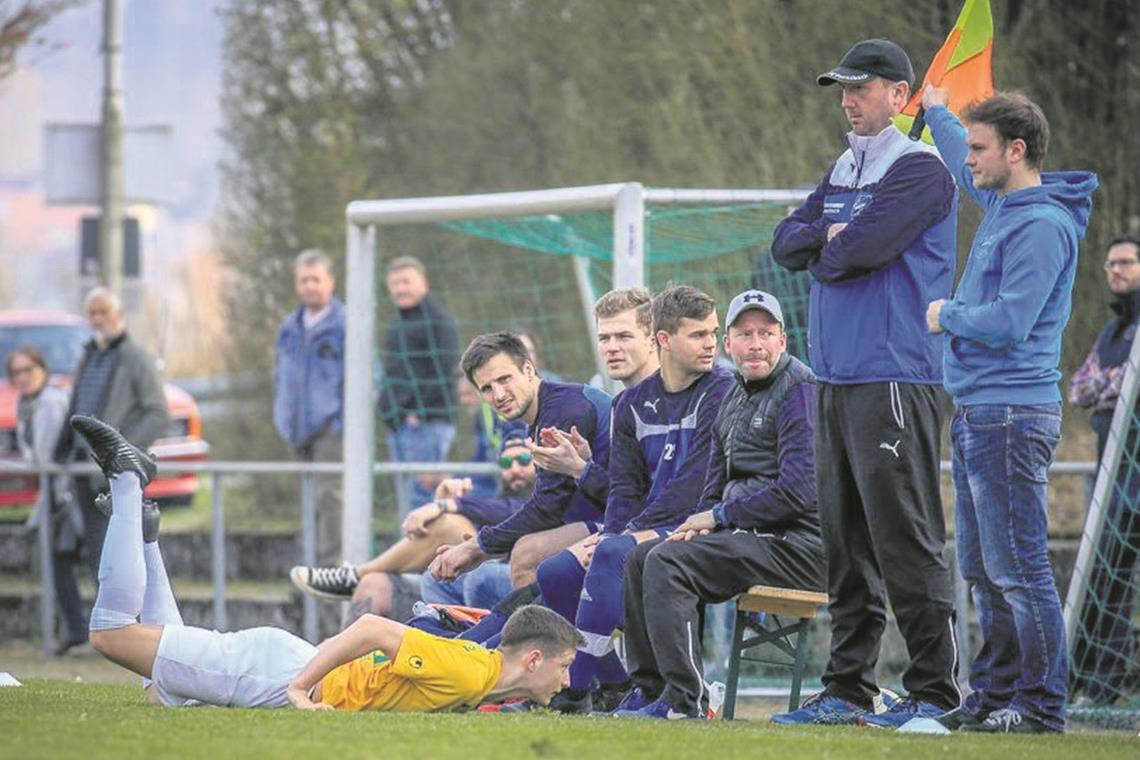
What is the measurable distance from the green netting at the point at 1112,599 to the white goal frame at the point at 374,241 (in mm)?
2286

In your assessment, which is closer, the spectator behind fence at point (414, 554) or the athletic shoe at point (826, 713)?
the athletic shoe at point (826, 713)

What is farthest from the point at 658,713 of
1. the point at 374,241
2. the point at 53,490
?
the point at 53,490

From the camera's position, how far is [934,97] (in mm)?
7984

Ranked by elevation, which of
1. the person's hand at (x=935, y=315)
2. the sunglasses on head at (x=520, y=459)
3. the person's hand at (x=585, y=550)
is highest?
the person's hand at (x=935, y=315)

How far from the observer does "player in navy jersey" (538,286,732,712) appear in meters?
8.51

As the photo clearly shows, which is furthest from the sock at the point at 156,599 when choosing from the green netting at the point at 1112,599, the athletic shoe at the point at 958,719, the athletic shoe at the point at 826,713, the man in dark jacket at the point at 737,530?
the green netting at the point at 1112,599

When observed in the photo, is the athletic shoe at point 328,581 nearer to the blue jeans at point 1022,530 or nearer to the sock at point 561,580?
the sock at point 561,580

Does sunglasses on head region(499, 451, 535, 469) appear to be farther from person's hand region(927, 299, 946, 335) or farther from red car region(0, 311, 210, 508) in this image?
red car region(0, 311, 210, 508)

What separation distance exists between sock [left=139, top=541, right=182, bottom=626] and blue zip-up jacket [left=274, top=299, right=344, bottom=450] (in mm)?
4887

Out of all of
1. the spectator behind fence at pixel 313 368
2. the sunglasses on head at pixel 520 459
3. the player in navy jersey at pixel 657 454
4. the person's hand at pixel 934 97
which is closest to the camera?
the person's hand at pixel 934 97

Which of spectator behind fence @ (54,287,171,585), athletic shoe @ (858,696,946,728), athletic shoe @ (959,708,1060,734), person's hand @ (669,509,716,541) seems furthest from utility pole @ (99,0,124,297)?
athletic shoe @ (959,708,1060,734)

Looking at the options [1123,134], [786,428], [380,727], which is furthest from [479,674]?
[1123,134]

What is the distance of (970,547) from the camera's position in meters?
7.60

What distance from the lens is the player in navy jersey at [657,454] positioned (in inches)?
335
